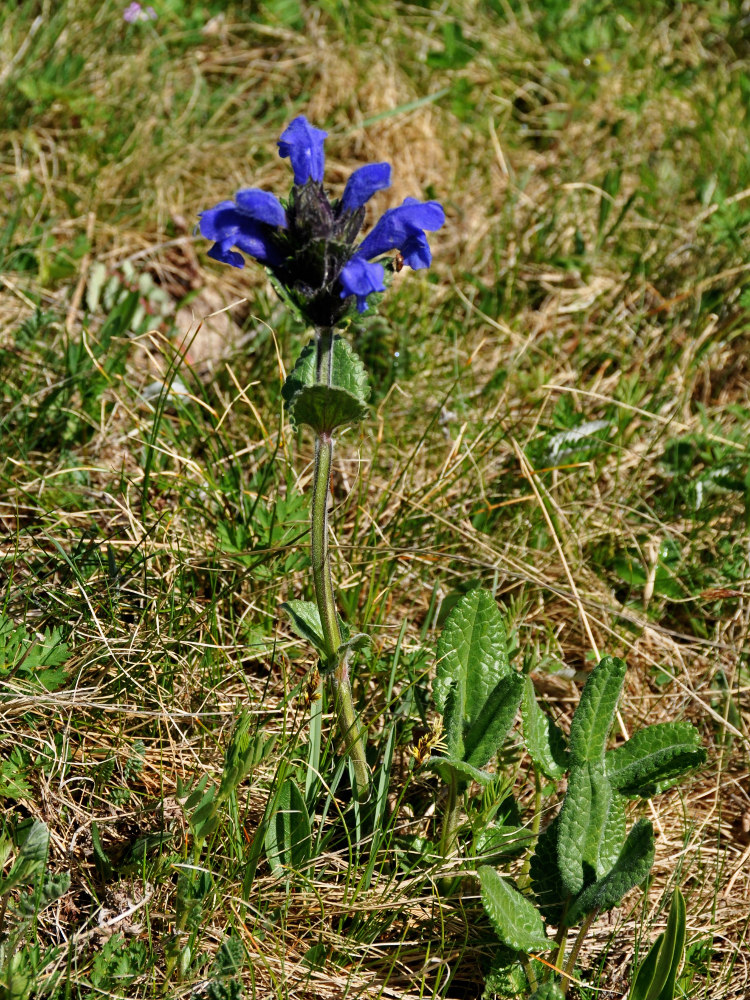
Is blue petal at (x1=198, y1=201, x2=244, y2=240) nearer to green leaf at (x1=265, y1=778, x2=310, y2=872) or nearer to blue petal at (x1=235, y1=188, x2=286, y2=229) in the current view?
blue petal at (x1=235, y1=188, x2=286, y2=229)

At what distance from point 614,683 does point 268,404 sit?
140cm

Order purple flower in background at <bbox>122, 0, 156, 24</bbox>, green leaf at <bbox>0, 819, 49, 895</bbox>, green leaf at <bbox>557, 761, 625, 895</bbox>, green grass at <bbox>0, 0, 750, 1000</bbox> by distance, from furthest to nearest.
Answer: purple flower in background at <bbox>122, 0, 156, 24</bbox> → green grass at <bbox>0, 0, 750, 1000</bbox> → green leaf at <bbox>557, 761, 625, 895</bbox> → green leaf at <bbox>0, 819, 49, 895</bbox>

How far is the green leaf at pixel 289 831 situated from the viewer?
1.96m

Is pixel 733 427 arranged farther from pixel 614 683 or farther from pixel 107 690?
pixel 107 690

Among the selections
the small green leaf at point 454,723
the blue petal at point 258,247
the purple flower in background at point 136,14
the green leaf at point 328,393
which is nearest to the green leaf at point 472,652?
the small green leaf at point 454,723

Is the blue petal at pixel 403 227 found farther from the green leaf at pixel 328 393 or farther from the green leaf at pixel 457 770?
the green leaf at pixel 457 770

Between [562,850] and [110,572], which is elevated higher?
[110,572]

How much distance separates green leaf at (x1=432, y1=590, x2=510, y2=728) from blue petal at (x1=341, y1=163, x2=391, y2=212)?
0.83m

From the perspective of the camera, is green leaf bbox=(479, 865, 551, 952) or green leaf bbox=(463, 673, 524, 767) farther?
green leaf bbox=(463, 673, 524, 767)

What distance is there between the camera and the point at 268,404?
2.93 m

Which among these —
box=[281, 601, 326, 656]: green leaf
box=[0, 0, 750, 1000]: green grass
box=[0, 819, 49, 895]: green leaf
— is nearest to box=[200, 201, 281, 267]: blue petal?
box=[0, 0, 750, 1000]: green grass

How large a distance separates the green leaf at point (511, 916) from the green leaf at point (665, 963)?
7.5 inches

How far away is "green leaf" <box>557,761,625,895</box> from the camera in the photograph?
187 cm

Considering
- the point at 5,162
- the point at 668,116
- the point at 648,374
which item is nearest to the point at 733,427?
the point at 648,374
